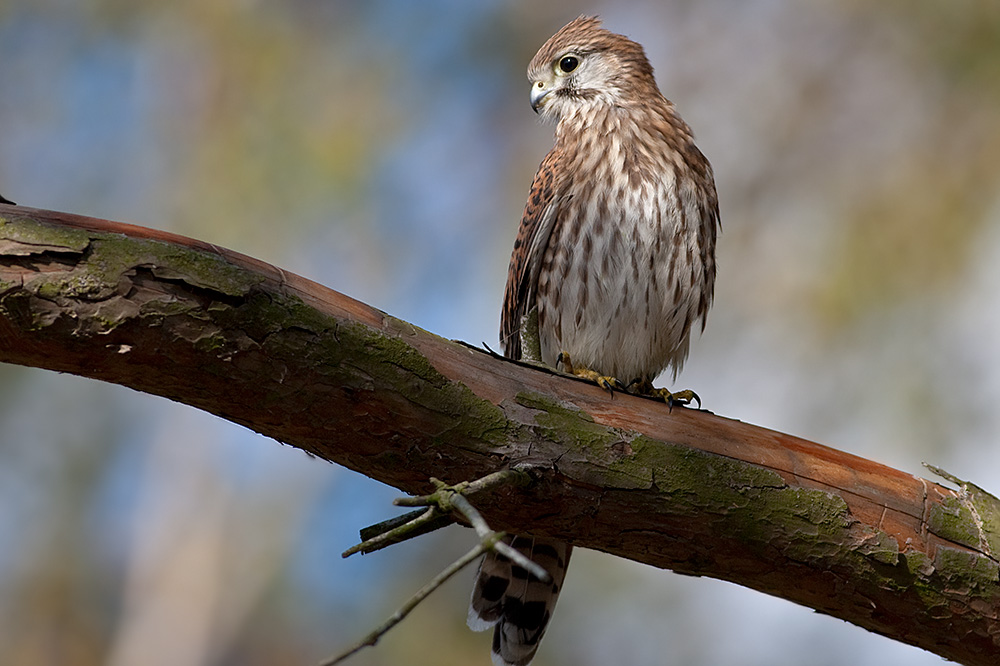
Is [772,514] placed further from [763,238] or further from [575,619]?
[763,238]

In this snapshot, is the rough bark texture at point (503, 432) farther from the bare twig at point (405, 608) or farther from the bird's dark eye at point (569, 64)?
the bird's dark eye at point (569, 64)

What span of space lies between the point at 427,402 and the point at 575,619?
17.6 feet

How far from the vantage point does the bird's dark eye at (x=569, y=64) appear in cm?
445

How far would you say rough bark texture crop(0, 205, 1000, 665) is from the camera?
2.11 m

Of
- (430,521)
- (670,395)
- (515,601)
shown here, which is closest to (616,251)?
(670,395)

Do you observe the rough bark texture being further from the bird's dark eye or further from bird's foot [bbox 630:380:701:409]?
the bird's dark eye

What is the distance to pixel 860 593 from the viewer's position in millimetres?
2662

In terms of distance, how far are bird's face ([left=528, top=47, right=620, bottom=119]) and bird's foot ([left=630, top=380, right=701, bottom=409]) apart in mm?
1177

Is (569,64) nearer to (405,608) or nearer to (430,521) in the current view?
(430,521)

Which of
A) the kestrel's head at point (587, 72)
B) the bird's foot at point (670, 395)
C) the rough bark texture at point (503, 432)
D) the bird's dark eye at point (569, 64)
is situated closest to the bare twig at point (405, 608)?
the rough bark texture at point (503, 432)

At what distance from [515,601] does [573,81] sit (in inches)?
86.6

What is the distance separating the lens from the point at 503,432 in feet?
8.02

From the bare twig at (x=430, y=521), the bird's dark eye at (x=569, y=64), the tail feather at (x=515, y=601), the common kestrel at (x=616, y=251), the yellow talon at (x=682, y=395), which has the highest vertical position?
the bird's dark eye at (x=569, y=64)

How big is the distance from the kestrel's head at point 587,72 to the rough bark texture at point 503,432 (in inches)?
75.3
